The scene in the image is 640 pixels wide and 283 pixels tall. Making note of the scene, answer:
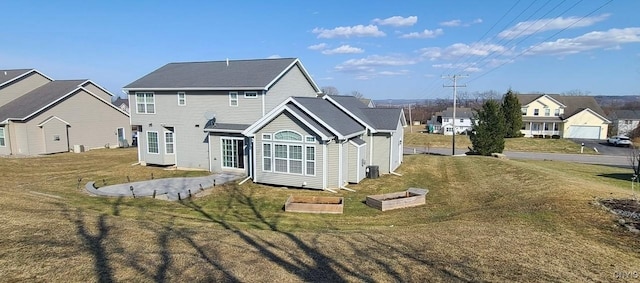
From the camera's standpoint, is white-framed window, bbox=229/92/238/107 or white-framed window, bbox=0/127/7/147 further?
white-framed window, bbox=0/127/7/147

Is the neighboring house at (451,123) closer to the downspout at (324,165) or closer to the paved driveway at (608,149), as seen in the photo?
the paved driveway at (608,149)

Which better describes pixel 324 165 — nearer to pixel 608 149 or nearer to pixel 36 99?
pixel 36 99

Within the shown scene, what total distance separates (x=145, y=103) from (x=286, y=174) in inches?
493

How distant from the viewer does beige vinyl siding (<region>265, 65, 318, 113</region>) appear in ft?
73.9

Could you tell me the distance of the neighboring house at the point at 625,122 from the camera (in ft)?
198

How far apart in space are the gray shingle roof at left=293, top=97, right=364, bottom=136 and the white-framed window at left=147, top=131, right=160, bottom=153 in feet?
37.7

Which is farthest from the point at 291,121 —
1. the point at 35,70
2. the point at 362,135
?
the point at 35,70

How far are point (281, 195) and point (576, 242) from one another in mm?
12271

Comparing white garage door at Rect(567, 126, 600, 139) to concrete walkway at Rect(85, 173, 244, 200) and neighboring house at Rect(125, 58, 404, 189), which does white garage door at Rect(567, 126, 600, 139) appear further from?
concrete walkway at Rect(85, 173, 244, 200)

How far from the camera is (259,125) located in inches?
774

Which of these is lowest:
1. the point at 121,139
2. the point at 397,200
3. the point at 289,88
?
the point at 397,200

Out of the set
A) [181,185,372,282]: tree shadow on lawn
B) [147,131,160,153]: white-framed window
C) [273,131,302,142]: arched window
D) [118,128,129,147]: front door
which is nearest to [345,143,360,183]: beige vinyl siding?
[273,131,302,142]: arched window

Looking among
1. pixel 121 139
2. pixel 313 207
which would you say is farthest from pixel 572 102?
pixel 121 139

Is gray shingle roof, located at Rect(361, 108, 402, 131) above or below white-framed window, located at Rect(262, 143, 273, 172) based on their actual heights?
above
